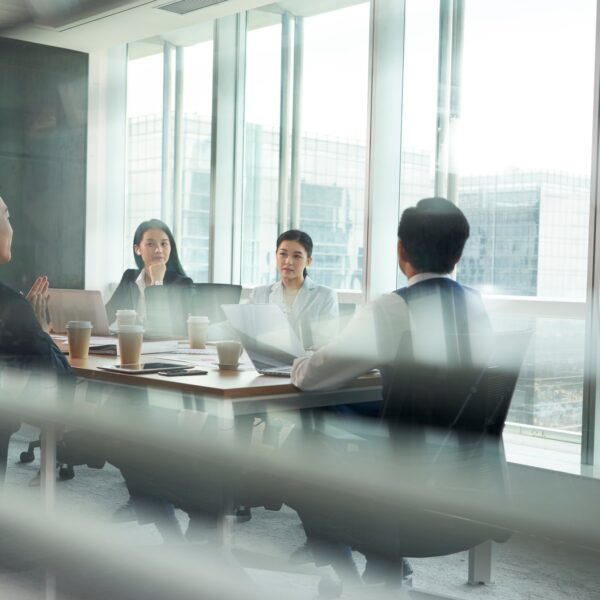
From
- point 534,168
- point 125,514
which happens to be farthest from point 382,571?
point 534,168

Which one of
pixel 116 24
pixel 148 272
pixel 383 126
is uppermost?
pixel 116 24

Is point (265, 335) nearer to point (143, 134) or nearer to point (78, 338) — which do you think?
point (78, 338)

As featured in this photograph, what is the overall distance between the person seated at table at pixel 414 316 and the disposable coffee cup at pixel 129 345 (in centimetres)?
52

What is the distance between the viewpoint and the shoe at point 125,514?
257cm

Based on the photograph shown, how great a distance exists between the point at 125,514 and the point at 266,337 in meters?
0.96

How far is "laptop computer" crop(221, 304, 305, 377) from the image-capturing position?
2.02 metres

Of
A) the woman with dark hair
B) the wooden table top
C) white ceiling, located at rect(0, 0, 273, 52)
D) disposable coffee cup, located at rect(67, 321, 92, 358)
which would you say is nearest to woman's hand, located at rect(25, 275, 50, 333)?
disposable coffee cup, located at rect(67, 321, 92, 358)

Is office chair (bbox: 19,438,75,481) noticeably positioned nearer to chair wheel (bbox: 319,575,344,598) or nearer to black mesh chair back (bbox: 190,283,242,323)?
chair wheel (bbox: 319,575,344,598)

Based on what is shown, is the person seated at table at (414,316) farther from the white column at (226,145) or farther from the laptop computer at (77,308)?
the white column at (226,145)

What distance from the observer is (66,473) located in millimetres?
2541

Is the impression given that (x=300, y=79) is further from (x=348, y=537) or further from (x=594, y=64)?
(x=348, y=537)

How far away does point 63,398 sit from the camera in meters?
2.03

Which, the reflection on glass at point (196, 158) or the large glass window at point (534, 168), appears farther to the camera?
the reflection on glass at point (196, 158)

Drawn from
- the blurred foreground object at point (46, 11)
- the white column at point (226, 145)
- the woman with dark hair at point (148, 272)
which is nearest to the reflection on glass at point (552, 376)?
the woman with dark hair at point (148, 272)
